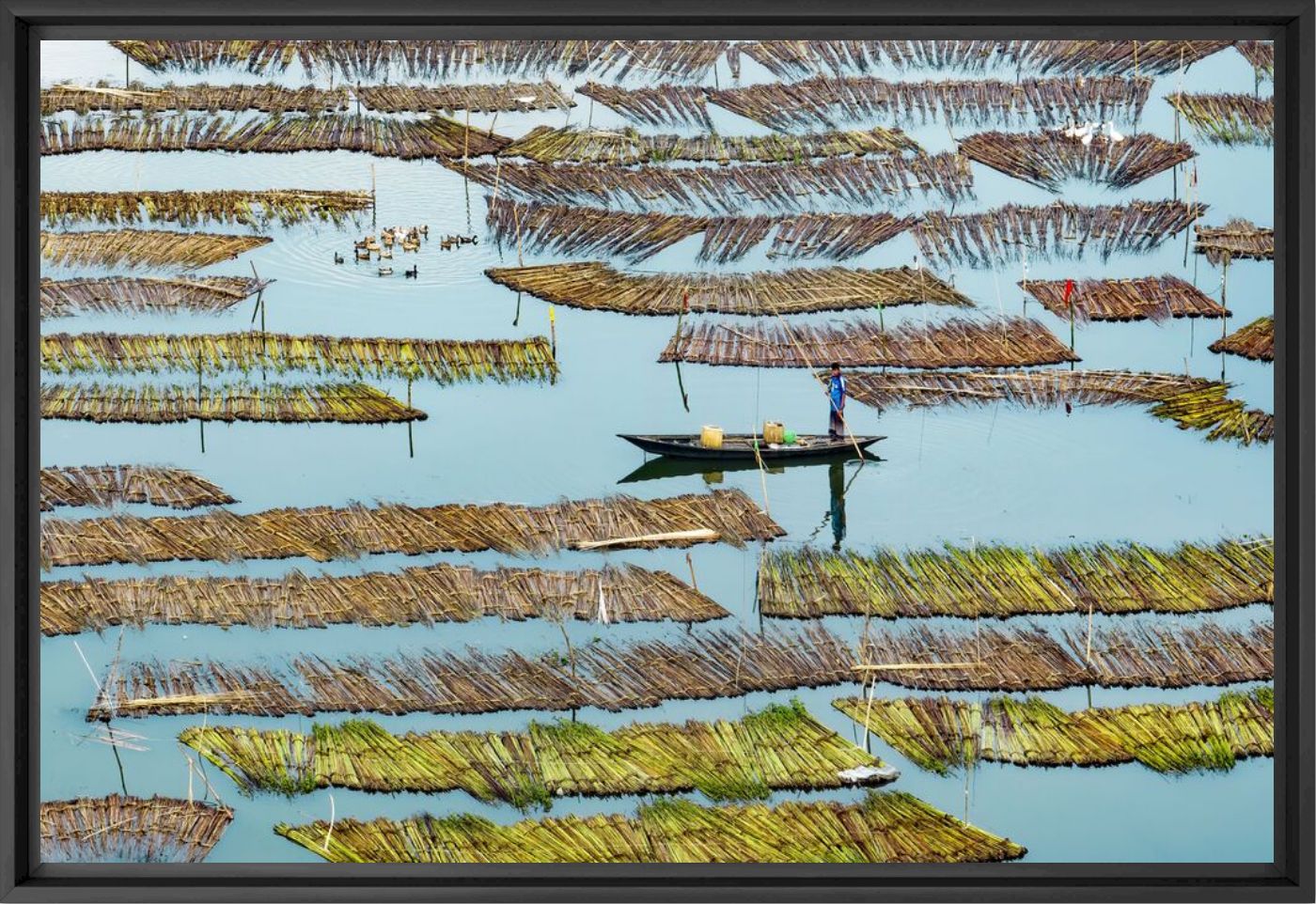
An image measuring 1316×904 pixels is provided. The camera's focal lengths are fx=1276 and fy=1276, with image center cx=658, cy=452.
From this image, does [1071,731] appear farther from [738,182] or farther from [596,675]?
[738,182]

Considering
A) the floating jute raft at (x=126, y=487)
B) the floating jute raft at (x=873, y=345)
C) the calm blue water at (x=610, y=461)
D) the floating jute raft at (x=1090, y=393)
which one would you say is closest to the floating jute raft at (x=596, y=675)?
the calm blue water at (x=610, y=461)

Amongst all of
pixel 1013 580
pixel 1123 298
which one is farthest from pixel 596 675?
pixel 1123 298

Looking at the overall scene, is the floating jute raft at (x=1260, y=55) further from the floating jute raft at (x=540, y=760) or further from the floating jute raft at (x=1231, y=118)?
the floating jute raft at (x=540, y=760)

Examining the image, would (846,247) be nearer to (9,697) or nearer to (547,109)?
(547,109)

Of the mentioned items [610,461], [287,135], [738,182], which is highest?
[287,135]

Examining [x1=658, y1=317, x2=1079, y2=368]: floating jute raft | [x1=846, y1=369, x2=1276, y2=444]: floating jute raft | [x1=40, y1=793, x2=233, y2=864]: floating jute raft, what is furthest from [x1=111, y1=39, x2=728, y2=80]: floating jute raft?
[x1=40, y1=793, x2=233, y2=864]: floating jute raft

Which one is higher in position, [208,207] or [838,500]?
[208,207]
